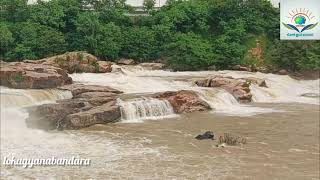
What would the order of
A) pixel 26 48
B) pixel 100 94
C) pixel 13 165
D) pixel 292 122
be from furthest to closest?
pixel 26 48, pixel 100 94, pixel 292 122, pixel 13 165

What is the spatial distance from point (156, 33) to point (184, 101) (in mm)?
12202

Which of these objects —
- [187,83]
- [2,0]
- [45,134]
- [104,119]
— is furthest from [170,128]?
[2,0]

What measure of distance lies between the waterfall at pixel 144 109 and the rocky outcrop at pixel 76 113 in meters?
0.26

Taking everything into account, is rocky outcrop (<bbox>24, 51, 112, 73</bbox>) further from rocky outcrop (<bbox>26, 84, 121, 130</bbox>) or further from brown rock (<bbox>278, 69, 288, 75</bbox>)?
brown rock (<bbox>278, 69, 288, 75</bbox>)

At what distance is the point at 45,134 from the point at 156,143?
257cm

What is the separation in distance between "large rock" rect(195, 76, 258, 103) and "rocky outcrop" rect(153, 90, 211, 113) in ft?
7.06

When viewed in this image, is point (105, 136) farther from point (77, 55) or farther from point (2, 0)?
point (2, 0)

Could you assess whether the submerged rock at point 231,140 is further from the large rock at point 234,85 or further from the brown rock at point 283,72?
the brown rock at point 283,72

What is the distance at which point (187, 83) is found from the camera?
18.7m

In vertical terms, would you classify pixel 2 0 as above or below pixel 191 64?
above

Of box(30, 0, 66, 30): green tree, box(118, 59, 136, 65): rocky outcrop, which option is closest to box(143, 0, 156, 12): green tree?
box(118, 59, 136, 65): rocky outcrop

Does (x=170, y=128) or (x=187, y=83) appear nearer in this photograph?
(x=170, y=128)

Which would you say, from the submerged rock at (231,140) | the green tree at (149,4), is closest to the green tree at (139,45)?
the green tree at (149,4)

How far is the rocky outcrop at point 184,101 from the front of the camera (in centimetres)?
1425
